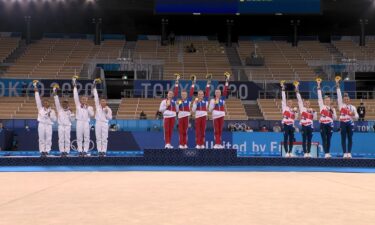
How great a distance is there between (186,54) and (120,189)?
24.7 m

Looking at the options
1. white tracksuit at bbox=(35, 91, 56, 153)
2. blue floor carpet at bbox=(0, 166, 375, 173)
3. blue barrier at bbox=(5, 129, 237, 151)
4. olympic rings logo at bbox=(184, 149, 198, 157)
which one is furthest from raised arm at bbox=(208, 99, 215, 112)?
blue barrier at bbox=(5, 129, 237, 151)

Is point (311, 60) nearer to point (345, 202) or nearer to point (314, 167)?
point (314, 167)

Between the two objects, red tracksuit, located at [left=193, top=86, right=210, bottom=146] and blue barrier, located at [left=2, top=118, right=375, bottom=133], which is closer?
red tracksuit, located at [left=193, top=86, right=210, bottom=146]

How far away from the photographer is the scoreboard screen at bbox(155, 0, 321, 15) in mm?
28328

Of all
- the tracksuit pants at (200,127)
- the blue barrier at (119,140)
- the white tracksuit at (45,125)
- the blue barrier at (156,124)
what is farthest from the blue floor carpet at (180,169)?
the blue barrier at (156,124)

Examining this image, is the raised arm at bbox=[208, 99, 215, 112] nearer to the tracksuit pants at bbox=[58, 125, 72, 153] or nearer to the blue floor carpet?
the blue floor carpet

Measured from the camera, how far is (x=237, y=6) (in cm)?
2845

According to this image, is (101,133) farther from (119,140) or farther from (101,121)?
(119,140)

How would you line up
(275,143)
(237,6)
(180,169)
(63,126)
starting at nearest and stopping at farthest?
(180,169) → (63,126) → (275,143) → (237,6)

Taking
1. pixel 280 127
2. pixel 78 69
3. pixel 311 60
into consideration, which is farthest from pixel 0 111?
pixel 311 60

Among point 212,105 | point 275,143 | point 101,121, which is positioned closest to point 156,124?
point 275,143

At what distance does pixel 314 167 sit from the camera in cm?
1361

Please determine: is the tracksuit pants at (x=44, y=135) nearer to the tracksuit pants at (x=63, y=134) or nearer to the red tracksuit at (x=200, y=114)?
the tracksuit pants at (x=63, y=134)

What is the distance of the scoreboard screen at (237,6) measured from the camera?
2833cm
